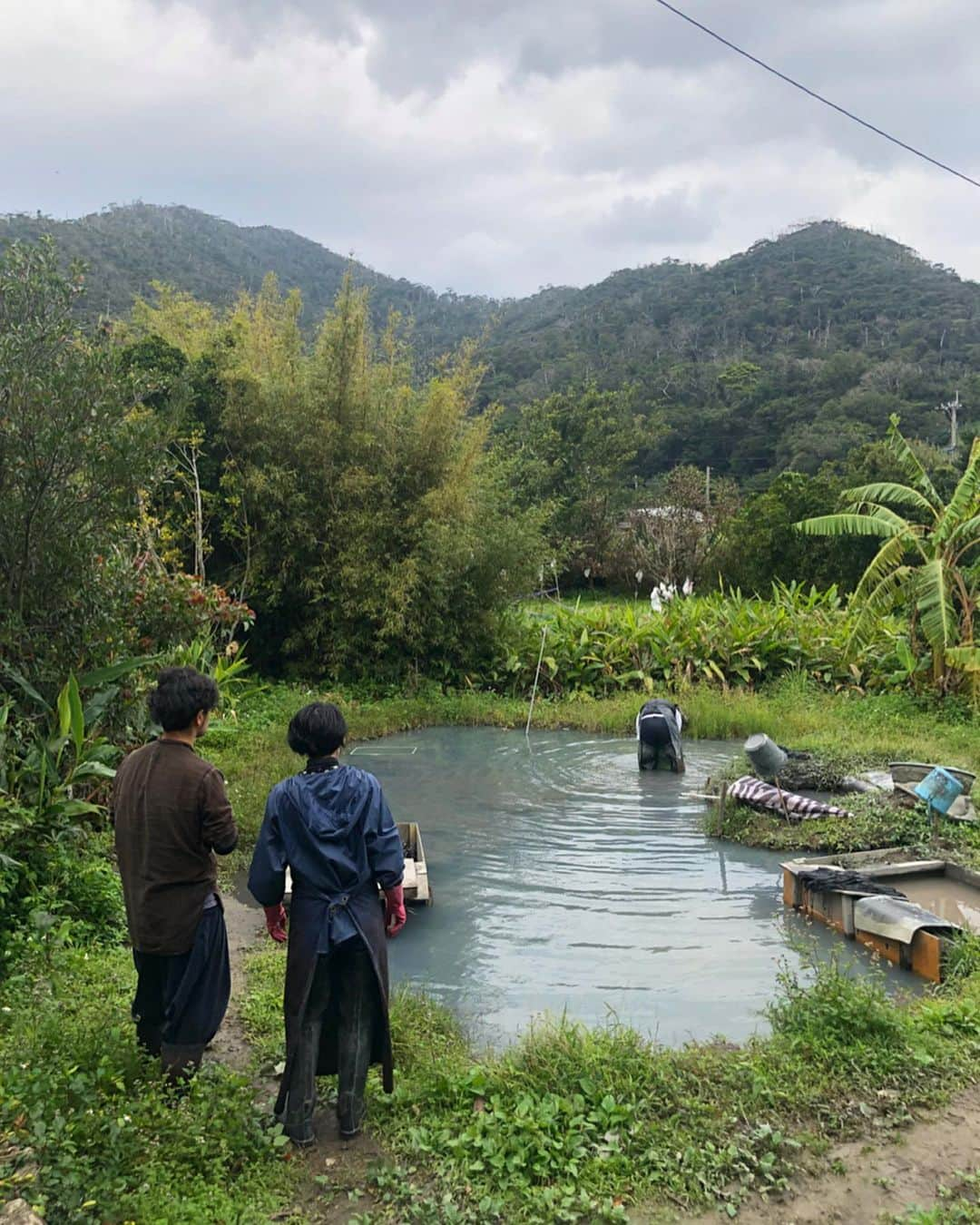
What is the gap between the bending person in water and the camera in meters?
10.1

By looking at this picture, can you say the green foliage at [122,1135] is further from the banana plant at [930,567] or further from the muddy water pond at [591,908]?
the banana plant at [930,567]

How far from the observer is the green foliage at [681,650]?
1452 cm

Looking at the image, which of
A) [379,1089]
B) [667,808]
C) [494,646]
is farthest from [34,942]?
[494,646]

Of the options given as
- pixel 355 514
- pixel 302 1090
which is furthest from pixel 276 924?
pixel 355 514

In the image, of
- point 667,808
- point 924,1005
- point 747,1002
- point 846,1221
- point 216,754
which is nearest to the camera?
point 846,1221

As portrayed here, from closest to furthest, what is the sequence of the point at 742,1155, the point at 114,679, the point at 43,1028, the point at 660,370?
the point at 742,1155
the point at 43,1028
the point at 114,679
the point at 660,370

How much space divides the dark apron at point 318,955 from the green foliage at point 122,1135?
0.28 metres

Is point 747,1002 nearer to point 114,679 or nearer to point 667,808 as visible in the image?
point 667,808

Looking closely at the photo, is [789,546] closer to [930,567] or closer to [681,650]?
[681,650]

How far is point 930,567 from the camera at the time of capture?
11172 mm

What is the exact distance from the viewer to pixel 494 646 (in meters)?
15.2

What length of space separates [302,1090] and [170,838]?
960 millimetres

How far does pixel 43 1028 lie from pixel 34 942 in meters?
1.07

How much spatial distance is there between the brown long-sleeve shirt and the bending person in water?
23.4 feet
